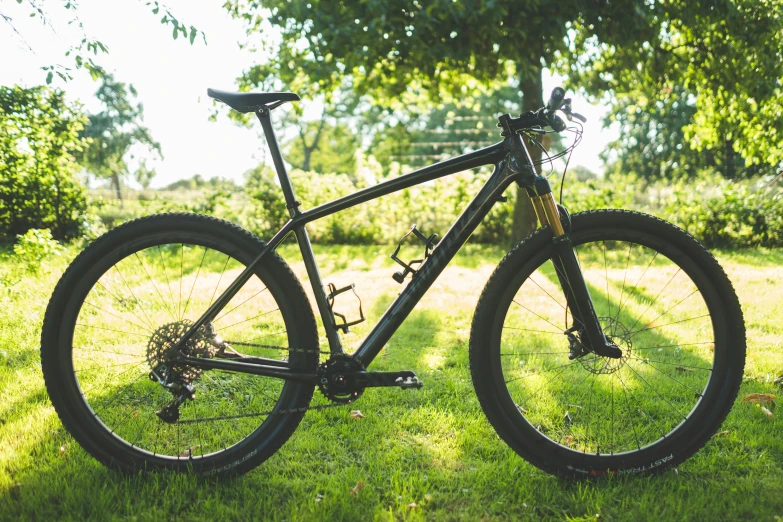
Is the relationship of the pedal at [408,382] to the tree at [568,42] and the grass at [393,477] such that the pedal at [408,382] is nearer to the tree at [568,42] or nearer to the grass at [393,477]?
the grass at [393,477]

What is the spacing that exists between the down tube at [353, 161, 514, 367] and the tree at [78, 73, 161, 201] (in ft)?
53.1

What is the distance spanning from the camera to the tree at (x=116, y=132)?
54.8ft

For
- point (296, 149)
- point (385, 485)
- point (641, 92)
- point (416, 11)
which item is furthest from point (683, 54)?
point (296, 149)

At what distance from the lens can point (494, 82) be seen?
9203 mm

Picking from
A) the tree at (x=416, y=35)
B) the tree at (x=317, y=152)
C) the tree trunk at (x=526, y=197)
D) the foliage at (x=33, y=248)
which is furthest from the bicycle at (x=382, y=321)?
the tree at (x=317, y=152)

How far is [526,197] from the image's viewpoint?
830 cm

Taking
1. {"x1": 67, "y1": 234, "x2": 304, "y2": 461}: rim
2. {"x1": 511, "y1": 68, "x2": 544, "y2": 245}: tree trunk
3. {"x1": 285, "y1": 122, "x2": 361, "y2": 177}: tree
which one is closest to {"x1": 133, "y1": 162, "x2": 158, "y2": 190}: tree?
{"x1": 511, "y1": 68, "x2": 544, "y2": 245}: tree trunk

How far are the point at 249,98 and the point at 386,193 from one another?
617mm

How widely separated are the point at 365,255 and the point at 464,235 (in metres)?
6.31

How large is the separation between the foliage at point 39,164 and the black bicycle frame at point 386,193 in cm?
377

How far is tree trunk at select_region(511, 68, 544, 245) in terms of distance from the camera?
8.42 meters

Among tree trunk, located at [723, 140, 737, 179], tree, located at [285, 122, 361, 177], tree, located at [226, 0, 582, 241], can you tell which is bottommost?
tree, located at [226, 0, 582, 241]

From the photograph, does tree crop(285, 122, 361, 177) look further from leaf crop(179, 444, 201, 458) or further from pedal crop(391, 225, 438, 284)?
pedal crop(391, 225, 438, 284)

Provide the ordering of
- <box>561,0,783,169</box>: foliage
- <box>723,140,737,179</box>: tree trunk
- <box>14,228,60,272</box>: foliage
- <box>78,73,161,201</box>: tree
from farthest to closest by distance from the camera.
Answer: <box>723,140,737,179</box>: tree trunk → <box>78,73,161,201</box>: tree → <box>561,0,783,169</box>: foliage → <box>14,228,60,272</box>: foliage
